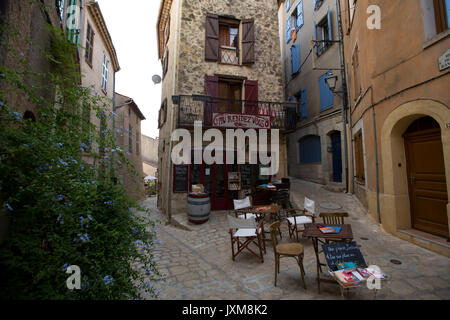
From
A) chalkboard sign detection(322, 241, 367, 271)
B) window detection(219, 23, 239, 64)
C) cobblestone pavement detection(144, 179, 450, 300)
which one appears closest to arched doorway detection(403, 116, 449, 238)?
cobblestone pavement detection(144, 179, 450, 300)

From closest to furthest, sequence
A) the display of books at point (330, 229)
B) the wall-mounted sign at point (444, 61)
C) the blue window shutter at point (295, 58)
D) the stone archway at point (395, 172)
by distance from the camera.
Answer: the display of books at point (330, 229), the wall-mounted sign at point (444, 61), the stone archway at point (395, 172), the blue window shutter at point (295, 58)

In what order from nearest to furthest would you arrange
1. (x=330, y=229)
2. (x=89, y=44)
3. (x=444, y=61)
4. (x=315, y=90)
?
(x=330, y=229), (x=444, y=61), (x=89, y=44), (x=315, y=90)

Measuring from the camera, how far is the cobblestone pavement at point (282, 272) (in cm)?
294

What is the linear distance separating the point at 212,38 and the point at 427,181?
8.83 m

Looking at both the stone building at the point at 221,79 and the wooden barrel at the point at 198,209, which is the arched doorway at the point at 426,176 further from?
the wooden barrel at the point at 198,209

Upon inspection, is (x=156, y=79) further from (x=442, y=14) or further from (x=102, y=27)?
(x=442, y=14)

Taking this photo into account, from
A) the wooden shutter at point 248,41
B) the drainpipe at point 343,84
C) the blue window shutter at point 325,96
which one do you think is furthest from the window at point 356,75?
the wooden shutter at point 248,41

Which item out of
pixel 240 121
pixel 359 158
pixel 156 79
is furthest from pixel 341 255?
pixel 156 79

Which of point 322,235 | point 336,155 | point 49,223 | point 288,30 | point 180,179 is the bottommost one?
point 322,235

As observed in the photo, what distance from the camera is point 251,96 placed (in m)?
9.32

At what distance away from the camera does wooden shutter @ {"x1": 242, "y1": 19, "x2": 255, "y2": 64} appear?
9.39 meters

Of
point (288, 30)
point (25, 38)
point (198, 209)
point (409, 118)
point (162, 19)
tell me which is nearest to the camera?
point (25, 38)

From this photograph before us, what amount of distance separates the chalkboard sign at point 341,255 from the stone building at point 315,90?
669 centimetres
